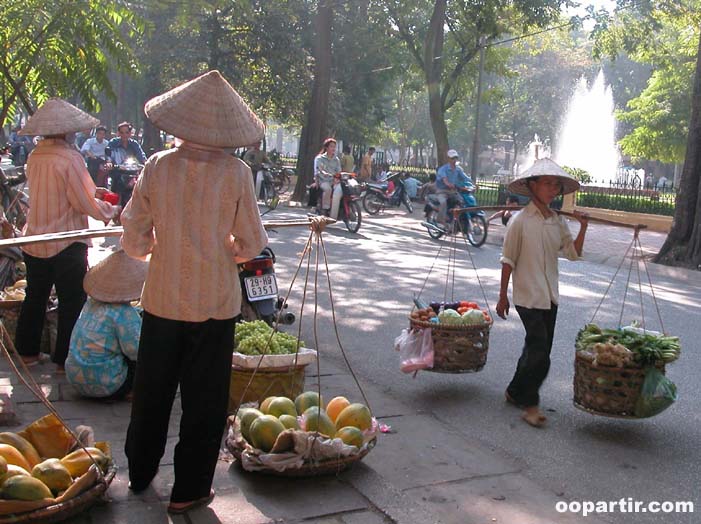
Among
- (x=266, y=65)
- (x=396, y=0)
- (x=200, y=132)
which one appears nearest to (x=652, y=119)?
(x=396, y=0)

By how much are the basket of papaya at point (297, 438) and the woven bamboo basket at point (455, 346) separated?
4.93 feet

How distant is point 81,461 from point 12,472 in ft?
1.06

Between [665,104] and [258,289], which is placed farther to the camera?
[665,104]

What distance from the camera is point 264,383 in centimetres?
530

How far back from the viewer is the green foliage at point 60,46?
7.61 meters

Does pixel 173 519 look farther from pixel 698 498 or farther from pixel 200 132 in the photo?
pixel 698 498

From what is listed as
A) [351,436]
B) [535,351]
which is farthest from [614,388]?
[351,436]

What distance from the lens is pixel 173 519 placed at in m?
3.81

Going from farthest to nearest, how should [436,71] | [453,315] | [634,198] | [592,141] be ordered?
[592,141] → [436,71] → [634,198] → [453,315]

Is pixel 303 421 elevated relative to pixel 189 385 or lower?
lower

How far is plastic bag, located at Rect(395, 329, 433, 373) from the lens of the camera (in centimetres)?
614

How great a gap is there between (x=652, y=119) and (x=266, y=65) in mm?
14926

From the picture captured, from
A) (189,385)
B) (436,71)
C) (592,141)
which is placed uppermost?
(436,71)

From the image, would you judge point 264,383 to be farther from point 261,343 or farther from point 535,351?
point 535,351
